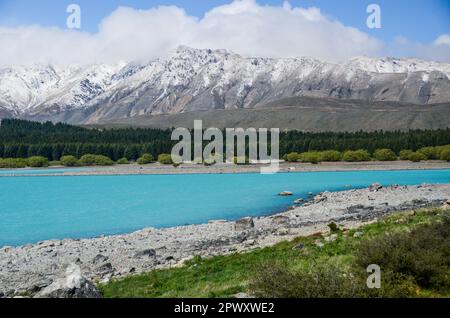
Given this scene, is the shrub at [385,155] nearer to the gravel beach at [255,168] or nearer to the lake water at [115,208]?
the gravel beach at [255,168]

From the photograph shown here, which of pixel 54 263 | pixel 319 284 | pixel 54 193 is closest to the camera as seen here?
pixel 319 284

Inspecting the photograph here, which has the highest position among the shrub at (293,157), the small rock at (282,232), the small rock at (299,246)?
the small rock at (299,246)

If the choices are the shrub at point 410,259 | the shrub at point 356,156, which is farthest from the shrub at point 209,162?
the shrub at point 410,259

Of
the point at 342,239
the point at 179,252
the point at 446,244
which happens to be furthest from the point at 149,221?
the point at 446,244

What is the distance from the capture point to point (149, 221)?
1625 inches

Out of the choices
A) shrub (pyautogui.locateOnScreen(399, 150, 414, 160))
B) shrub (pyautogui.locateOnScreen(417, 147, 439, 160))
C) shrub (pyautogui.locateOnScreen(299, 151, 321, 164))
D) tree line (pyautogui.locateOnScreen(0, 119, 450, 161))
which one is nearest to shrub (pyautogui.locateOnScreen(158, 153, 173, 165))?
tree line (pyautogui.locateOnScreen(0, 119, 450, 161))

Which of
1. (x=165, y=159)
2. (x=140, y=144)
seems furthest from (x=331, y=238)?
(x=140, y=144)

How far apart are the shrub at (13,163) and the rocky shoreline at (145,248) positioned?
325 ft

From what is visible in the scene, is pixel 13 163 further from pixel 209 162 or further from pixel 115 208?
pixel 115 208

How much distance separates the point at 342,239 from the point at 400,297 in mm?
8636

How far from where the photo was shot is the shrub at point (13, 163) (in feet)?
406

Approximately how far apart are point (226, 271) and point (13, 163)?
118964mm

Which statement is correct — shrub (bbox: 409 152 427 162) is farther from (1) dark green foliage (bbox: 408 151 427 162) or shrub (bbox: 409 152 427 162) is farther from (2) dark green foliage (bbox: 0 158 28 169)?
(2) dark green foliage (bbox: 0 158 28 169)

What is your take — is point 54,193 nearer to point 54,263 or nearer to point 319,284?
point 54,263
